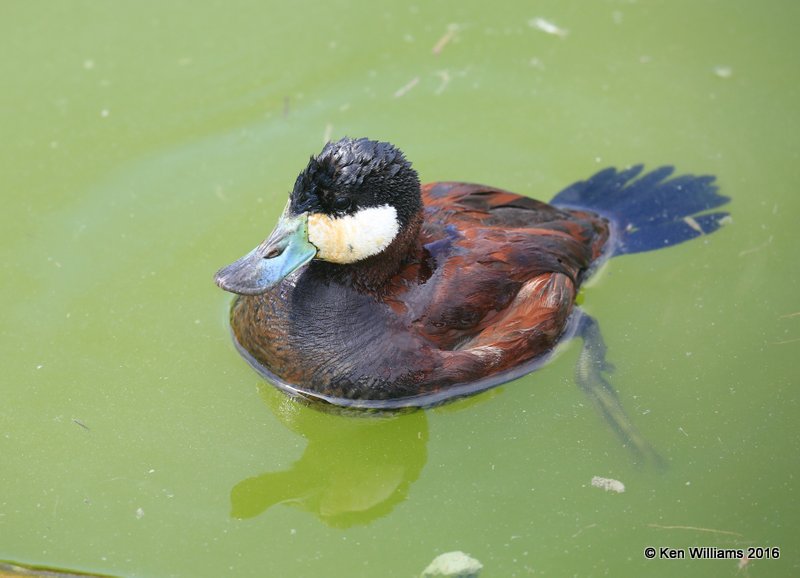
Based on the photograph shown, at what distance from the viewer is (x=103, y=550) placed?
427 cm

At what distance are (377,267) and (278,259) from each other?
456 mm

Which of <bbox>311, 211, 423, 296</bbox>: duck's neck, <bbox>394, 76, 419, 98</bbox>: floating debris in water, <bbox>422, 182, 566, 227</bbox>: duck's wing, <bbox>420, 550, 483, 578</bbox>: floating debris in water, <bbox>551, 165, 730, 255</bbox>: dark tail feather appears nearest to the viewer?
<bbox>420, 550, 483, 578</bbox>: floating debris in water

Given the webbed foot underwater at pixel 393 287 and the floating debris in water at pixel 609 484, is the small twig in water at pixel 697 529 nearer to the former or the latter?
the floating debris in water at pixel 609 484

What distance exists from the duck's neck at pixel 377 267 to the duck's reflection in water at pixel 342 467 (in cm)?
62

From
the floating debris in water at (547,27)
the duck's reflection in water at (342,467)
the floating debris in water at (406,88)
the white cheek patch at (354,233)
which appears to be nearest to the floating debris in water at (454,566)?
the duck's reflection in water at (342,467)

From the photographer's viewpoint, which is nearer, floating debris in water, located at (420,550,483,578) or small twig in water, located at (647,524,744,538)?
floating debris in water, located at (420,550,483,578)

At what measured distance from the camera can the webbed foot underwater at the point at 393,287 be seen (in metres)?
4.48

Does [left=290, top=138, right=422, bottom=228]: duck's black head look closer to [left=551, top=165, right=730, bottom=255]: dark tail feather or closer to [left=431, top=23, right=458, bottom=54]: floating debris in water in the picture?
[left=551, top=165, right=730, bottom=255]: dark tail feather

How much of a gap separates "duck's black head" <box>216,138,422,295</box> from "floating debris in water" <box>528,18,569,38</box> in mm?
2629

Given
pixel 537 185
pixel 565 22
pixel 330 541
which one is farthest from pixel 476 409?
pixel 565 22


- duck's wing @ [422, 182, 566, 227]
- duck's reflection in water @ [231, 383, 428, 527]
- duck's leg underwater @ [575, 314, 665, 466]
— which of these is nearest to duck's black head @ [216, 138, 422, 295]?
duck's wing @ [422, 182, 566, 227]

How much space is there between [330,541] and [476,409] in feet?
3.17

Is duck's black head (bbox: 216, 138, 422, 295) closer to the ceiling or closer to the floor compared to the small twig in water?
closer to the ceiling

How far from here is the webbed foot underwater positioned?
14.7 ft
